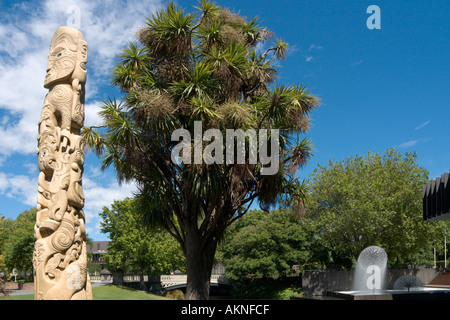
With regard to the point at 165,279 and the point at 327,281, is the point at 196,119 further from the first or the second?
the point at 165,279

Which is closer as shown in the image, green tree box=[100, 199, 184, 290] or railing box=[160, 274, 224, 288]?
green tree box=[100, 199, 184, 290]

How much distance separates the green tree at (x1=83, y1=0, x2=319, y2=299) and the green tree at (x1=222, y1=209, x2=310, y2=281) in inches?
613

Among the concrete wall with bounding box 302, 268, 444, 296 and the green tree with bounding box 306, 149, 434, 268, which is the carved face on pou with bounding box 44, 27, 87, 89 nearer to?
the green tree with bounding box 306, 149, 434, 268

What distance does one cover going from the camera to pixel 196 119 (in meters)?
13.9

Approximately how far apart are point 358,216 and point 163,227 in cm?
1455

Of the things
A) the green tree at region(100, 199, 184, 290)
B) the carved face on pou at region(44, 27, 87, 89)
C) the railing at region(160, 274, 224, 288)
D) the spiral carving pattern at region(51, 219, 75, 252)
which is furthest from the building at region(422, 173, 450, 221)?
the railing at region(160, 274, 224, 288)

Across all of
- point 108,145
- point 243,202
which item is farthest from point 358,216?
point 108,145

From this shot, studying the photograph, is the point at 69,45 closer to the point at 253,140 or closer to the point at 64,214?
the point at 64,214

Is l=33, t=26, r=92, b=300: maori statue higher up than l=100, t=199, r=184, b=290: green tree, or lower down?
higher up

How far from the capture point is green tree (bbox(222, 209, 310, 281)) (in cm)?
3144

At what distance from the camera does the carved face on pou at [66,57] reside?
972 cm
